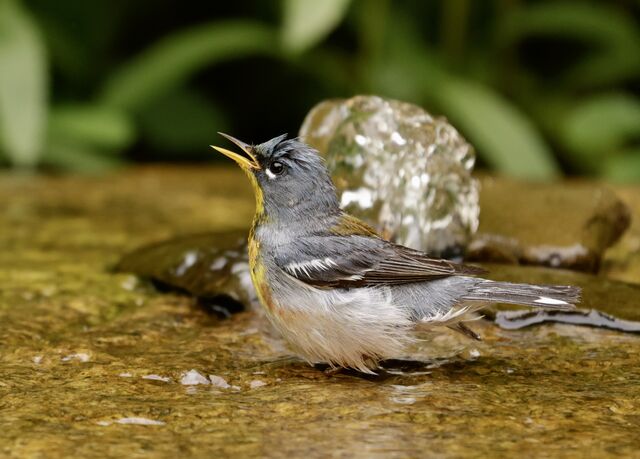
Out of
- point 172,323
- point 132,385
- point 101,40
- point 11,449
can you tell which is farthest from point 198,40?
point 11,449

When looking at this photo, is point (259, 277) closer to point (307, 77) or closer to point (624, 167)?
point (624, 167)

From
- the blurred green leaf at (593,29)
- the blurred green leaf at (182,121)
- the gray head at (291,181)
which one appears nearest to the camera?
the gray head at (291,181)

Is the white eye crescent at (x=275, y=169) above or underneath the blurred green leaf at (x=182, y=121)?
underneath

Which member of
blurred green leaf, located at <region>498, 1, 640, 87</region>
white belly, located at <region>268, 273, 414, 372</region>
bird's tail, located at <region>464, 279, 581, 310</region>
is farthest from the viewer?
blurred green leaf, located at <region>498, 1, 640, 87</region>

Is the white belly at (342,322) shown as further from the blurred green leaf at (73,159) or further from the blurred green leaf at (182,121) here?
the blurred green leaf at (182,121)

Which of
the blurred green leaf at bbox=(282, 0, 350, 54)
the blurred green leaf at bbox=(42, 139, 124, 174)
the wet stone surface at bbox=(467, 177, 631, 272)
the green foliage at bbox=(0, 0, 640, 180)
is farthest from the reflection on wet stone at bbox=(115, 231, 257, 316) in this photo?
the blurred green leaf at bbox=(42, 139, 124, 174)

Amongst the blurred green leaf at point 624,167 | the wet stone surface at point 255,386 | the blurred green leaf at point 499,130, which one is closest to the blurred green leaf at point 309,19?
the blurred green leaf at point 499,130

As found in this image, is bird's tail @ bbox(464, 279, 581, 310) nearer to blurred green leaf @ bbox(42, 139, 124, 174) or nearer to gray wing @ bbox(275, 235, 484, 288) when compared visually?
gray wing @ bbox(275, 235, 484, 288)
